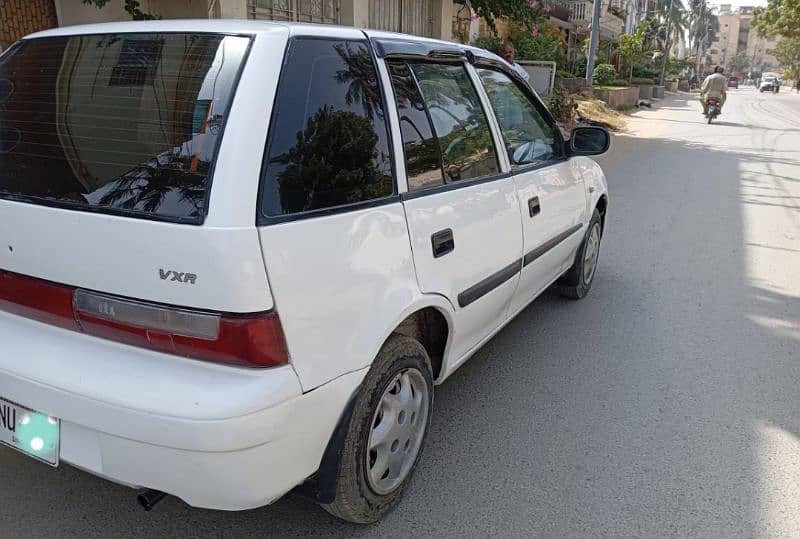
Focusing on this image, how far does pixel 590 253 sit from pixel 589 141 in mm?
1100

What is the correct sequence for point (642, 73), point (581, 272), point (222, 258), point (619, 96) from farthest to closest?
point (642, 73) < point (619, 96) < point (581, 272) < point (222, 258)

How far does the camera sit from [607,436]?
3152 mm

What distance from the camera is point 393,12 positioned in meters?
13.2

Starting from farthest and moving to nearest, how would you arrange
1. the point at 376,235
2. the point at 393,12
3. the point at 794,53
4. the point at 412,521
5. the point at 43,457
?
1. the point at 794,53
2. the point at 393,12
3. the point at 412,521
4. the point at 376,235
5. the point at 43,457

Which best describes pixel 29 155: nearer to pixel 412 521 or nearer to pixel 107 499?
pixel 107 499

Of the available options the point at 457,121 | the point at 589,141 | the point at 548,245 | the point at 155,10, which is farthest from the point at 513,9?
the point at 457,121

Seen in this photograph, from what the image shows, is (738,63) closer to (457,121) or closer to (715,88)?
(715,88)

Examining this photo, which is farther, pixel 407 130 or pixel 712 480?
pixel 712 480

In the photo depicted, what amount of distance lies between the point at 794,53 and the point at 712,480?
106 meters

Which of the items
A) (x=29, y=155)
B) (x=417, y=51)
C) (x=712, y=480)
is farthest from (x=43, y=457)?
(x=712, y=480)

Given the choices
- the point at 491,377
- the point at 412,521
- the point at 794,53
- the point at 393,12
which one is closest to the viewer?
the point at 412,521

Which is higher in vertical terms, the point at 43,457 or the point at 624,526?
the point at 43,457

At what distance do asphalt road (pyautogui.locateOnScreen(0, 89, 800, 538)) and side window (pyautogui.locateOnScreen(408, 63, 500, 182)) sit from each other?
4.34 feet

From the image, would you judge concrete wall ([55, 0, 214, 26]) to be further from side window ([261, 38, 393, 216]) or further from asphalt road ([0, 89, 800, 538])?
side window ([261, 38, 393, 216])
